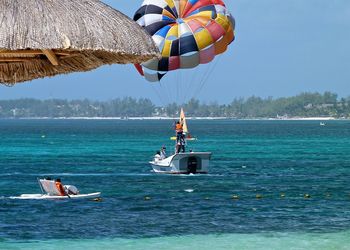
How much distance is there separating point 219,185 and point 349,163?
21.3m

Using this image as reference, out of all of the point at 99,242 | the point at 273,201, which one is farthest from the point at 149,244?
the point at 273,201

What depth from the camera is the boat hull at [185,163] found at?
43.0 meters

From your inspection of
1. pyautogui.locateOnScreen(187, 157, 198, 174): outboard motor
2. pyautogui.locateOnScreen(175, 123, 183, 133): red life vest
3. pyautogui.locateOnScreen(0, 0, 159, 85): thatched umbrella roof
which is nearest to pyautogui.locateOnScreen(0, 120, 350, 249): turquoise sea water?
pyautogui.locateOnScreen(187, 157, 198, 174): outboard motor

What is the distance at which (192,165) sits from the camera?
44.3 m

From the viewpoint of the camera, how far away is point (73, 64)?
9852mm

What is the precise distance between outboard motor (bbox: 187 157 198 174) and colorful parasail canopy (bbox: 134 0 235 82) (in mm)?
15242

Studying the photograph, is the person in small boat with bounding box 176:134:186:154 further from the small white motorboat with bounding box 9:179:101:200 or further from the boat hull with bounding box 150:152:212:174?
the small white motorboat with bounding box 9:179:101:200

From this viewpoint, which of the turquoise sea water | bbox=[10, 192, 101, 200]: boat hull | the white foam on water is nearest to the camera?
the white foam on water

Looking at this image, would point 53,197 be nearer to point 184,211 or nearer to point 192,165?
point 184,211

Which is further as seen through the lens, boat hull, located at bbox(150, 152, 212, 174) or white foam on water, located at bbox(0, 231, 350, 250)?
boat hull, located at bbox(150, 152, 212, 174)

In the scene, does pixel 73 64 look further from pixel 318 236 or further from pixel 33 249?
pixel 318 236

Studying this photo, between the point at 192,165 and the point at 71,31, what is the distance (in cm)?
3658

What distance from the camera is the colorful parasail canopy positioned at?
89.1 feet

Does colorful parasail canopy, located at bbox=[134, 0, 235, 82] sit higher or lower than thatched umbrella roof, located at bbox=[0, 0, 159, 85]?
higher
